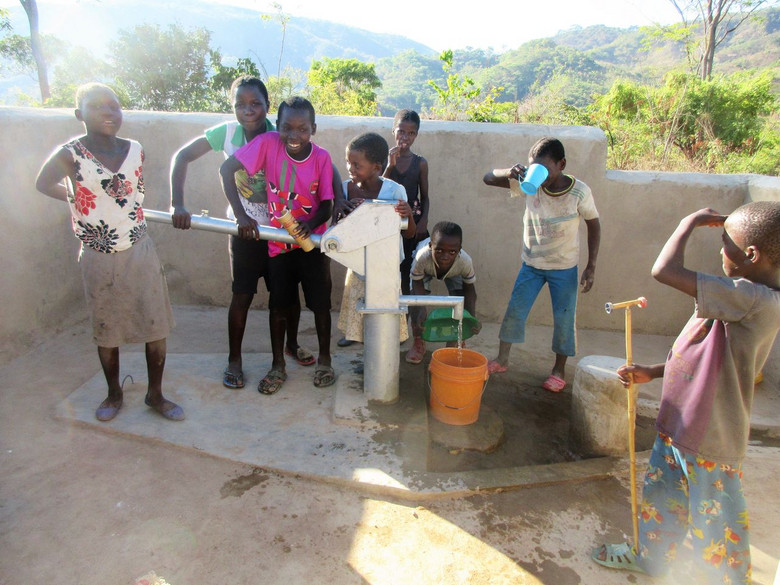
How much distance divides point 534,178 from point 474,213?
1.19m

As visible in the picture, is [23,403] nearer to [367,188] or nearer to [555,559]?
[367,188]

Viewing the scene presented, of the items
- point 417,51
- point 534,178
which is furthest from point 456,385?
point 417,51

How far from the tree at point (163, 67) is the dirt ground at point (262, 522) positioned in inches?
708

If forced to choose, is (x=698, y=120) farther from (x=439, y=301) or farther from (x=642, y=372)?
(x=642, y=372)

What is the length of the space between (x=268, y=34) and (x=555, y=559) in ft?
486

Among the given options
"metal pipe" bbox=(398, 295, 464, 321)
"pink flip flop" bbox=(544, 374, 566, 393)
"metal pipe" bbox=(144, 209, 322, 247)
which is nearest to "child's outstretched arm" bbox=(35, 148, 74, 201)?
"metal pipe" bbox=(144, 209, 322, 247)

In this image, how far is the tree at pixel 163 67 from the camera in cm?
1883

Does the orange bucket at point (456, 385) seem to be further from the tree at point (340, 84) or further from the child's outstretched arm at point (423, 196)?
the tree at point (340, 84)

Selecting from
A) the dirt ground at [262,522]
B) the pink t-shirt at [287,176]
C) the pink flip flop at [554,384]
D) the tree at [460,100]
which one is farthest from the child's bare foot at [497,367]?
the tree at [460,100]

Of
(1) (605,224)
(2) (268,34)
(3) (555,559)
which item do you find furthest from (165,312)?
(2) (268,34)

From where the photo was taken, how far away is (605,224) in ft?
12.4

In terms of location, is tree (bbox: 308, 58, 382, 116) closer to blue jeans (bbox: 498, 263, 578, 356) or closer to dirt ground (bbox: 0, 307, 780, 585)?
blue jeans (bbox: 498, 263, 578, 356)

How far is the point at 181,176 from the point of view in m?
2.55

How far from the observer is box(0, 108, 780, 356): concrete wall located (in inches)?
130
